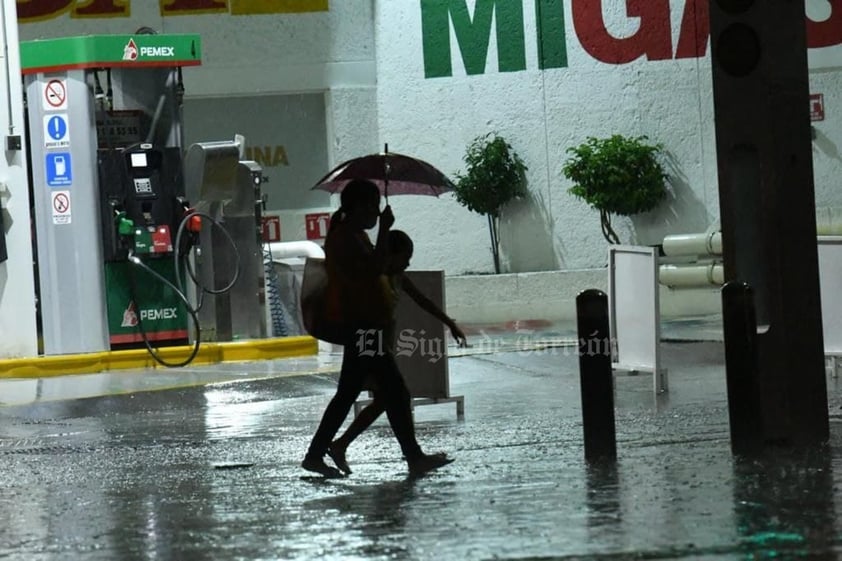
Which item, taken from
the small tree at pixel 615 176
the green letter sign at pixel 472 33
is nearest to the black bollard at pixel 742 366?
the small tree at pixel 615 176

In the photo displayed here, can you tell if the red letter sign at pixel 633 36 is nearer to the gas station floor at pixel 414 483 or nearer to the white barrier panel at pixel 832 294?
the gas station floor at pixel 414 483

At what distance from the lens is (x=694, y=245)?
21062 mm

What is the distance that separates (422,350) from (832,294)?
11.5 feet

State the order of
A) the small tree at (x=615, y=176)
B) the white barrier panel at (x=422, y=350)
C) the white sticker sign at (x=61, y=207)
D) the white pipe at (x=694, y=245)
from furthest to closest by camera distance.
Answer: the small tree at (x=615, y=176), the white pipe at (x=694, y=245), the white sticker sign at (x=61, y=207), the white barrier panel at (x=422, y=350)

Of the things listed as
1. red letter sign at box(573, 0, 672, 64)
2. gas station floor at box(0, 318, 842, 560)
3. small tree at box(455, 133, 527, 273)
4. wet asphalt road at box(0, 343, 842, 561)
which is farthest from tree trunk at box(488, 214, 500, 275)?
wet asphalt road at box(0, 343, 842, 561)

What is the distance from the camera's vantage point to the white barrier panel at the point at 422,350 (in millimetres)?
11266

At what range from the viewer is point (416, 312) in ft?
37.2

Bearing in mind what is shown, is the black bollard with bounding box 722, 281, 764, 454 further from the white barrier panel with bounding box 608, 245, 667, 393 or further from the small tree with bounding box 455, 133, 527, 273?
the small tree with bounding box 455, 133, 527, 273

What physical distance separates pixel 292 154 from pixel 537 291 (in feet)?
15.0

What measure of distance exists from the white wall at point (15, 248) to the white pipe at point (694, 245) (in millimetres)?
9184

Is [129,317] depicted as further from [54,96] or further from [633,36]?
[633,36]

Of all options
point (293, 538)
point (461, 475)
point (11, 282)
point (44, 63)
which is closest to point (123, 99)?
point (44, 63)

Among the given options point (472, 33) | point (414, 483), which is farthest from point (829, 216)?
point (414, 483)

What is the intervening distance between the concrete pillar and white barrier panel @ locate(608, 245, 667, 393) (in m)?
3.11
